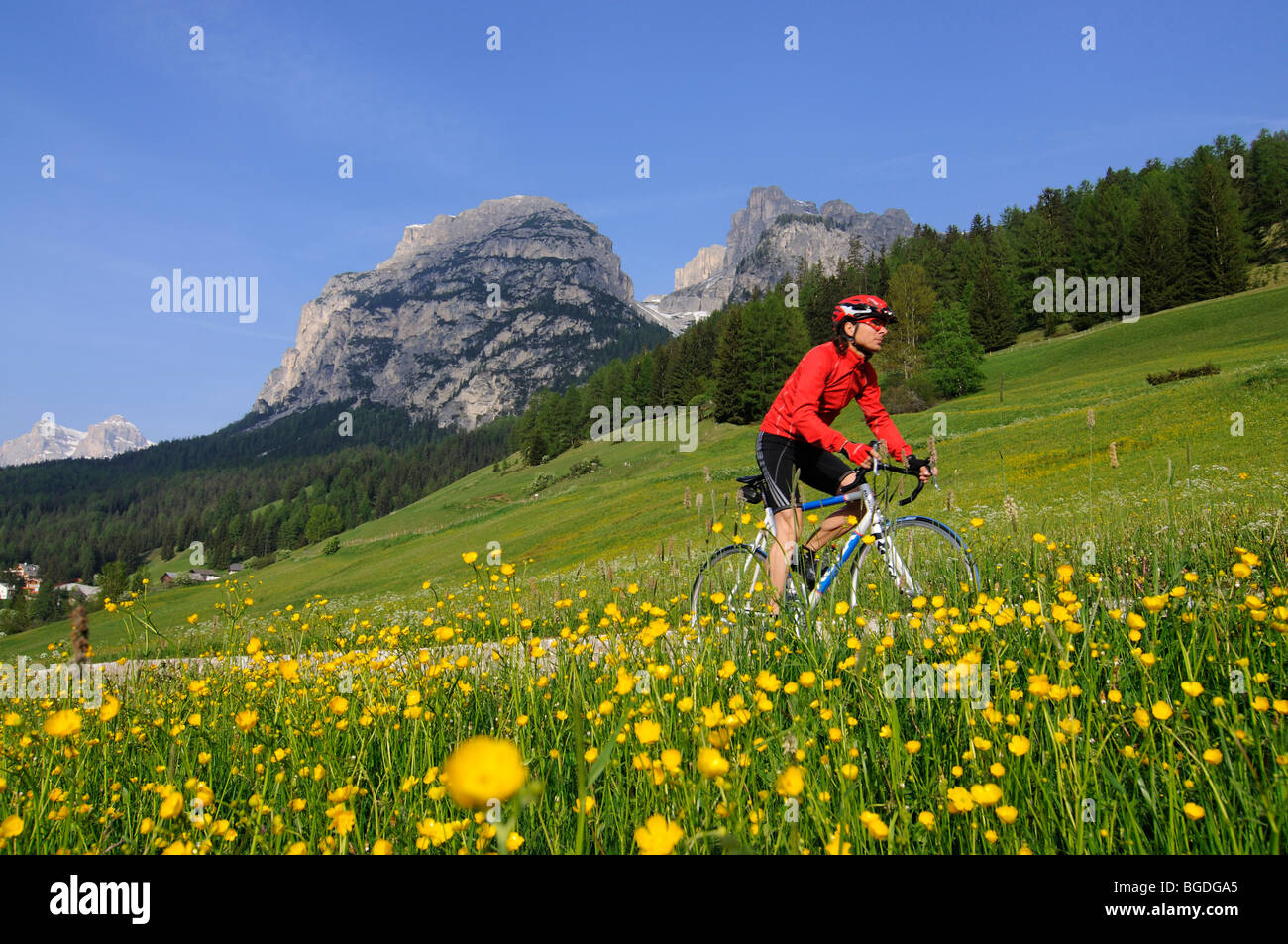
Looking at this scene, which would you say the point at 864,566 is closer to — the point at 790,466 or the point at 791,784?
the point at 790,466

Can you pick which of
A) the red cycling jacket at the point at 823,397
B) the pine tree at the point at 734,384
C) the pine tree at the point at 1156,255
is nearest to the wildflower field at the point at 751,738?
the red cycling jacket at the point at 823,397

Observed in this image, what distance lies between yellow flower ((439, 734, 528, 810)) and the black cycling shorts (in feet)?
15.2

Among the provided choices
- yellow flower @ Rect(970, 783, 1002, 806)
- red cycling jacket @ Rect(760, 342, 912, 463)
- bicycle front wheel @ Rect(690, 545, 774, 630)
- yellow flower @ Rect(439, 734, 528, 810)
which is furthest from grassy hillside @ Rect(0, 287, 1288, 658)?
yellow flower @ Rect(439, 734, 528, 810)

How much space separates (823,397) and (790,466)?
0.60 metres

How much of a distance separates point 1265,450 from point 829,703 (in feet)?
52.3

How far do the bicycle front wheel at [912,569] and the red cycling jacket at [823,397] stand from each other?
672 mm

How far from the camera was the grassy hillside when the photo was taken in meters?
10.7

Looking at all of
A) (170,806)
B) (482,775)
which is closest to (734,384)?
(170,806)

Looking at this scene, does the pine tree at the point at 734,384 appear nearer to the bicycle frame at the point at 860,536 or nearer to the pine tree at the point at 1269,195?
the pine tree at the point at 1269,195

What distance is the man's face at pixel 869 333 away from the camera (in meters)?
4.98
